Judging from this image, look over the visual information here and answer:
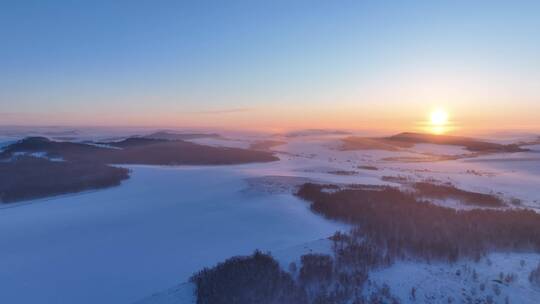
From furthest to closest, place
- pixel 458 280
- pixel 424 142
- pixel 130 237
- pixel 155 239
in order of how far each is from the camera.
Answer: pixel 424 142 → pixel 130 237 → pixel 155 239 → pixel 458 280

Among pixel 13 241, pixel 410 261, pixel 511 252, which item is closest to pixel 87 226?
pixel 13 241

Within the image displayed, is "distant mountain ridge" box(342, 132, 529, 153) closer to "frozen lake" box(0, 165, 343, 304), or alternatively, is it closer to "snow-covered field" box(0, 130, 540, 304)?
"snow-covered field" box(0, 130, 540, 304)

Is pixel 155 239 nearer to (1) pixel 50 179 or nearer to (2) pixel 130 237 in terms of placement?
(2) pixel 130 237

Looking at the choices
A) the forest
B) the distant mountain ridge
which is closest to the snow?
the forest

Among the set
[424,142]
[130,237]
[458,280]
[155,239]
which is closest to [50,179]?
[130,237]

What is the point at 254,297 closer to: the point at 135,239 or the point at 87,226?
the point at 135,239

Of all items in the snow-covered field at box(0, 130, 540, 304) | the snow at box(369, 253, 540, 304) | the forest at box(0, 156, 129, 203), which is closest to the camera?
the snow at box(369, 253, 540, 304)

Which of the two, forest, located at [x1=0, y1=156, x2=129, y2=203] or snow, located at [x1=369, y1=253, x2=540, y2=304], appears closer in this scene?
snow, located at [x1=369, y1=253, x2=540, y2=304]
